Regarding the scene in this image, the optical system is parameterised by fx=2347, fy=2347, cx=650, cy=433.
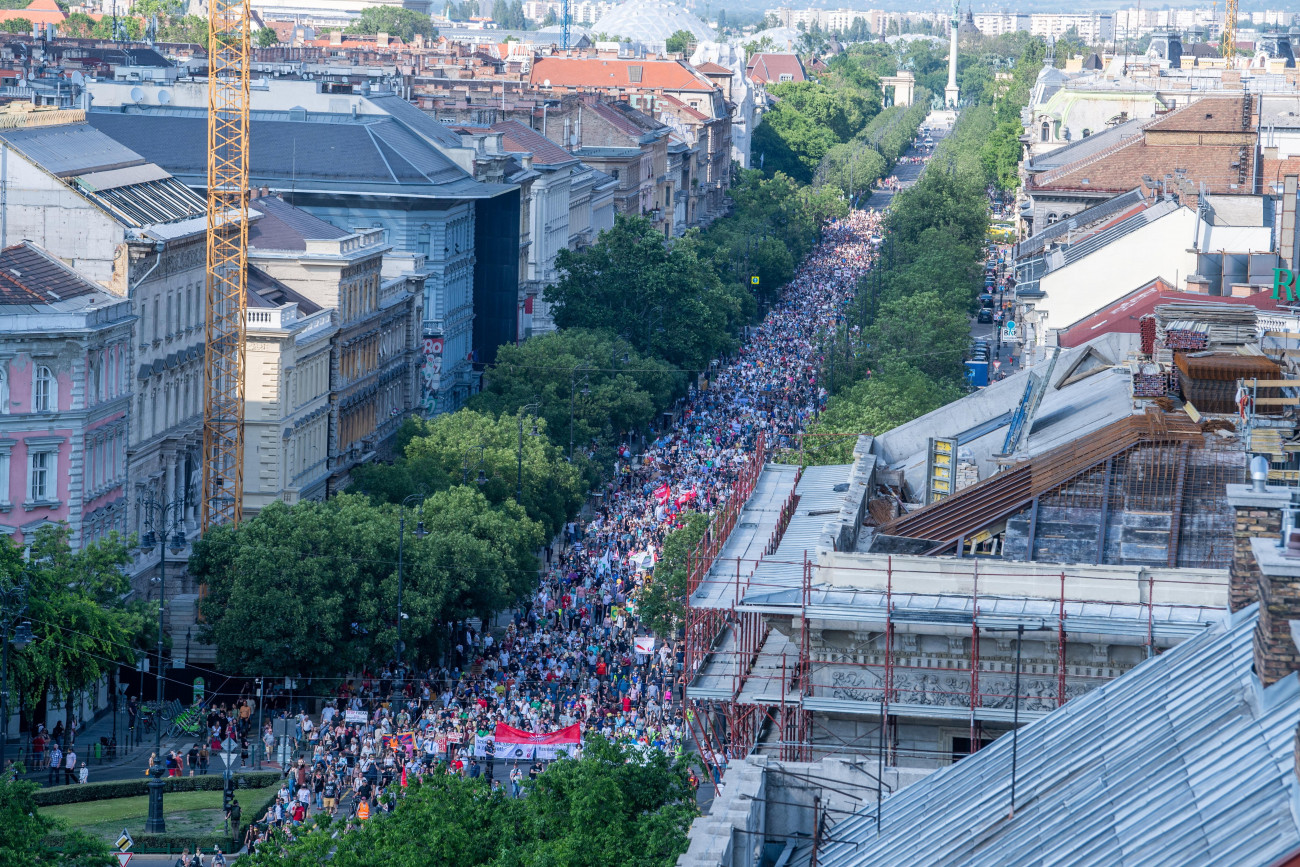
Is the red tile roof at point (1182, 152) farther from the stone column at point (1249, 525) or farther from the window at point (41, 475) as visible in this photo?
the stone column at point (1249, 525)

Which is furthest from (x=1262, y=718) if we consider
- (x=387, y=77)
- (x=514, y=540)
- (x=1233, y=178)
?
(x=387, y=77)

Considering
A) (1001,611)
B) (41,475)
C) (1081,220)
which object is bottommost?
(41,475)

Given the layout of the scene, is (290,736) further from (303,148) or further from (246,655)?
(303,148)

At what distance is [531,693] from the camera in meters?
59.9

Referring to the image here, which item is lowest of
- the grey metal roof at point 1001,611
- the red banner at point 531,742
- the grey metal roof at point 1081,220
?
the red banner at point 531,742

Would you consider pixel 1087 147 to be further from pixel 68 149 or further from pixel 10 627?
pixel 10 627

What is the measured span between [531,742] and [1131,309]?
25025mm

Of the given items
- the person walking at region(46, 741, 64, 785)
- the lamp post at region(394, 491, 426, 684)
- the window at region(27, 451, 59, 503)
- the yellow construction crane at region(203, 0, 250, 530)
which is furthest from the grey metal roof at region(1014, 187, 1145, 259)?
the person walking at region(46, 741, 64, 785)

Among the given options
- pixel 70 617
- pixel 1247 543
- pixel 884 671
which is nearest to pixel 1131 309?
pixel 70 617

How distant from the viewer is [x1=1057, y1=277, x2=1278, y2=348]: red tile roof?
61.4 meters

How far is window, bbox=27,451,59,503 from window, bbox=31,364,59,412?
122 cm

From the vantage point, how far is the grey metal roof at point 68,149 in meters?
70.5

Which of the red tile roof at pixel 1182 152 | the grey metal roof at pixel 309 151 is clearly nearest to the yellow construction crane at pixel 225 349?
the grey metal roof at pixel 309 151

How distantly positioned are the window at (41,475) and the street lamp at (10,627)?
10.6m
